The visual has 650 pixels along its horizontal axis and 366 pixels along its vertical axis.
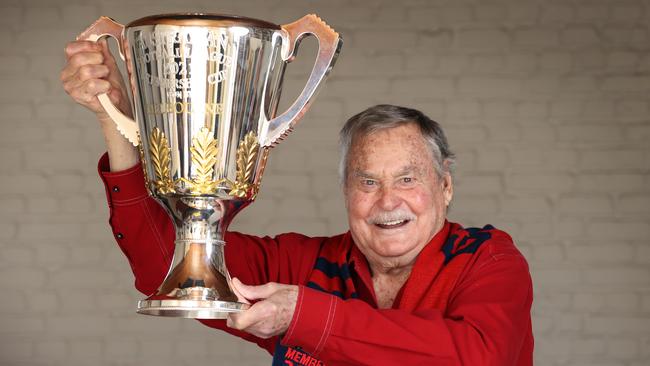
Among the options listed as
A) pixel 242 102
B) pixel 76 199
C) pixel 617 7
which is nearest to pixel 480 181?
pixel 617 7

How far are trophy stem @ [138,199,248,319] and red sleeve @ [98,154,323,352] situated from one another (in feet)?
0.74

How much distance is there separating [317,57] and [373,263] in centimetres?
68

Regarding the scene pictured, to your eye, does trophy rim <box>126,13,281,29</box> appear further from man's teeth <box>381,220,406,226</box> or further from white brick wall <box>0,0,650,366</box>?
white brick wall <box>0,0,650,366</box>

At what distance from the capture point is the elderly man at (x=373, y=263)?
5.46 ft

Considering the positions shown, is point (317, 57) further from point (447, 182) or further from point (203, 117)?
point (447, 182)

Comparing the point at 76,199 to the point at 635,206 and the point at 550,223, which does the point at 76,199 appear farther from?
the point at 635,206

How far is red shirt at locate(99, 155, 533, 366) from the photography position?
1669 mm

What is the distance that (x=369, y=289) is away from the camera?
219 centimetres

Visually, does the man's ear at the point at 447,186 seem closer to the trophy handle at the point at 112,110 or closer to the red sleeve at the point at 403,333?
the red sleeve at the point at 403,333

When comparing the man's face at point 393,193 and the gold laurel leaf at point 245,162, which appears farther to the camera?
the man's face at point 393,193

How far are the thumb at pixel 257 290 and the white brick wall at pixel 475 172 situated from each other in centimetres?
239

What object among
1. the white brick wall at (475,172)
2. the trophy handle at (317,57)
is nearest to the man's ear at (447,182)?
the trophy handle at (317,57)

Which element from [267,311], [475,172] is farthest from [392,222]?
[475,172]

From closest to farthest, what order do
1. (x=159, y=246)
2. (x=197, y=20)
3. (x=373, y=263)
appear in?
(x=197, y=20)
(x=159, y=246)
(x=373, y=263)
